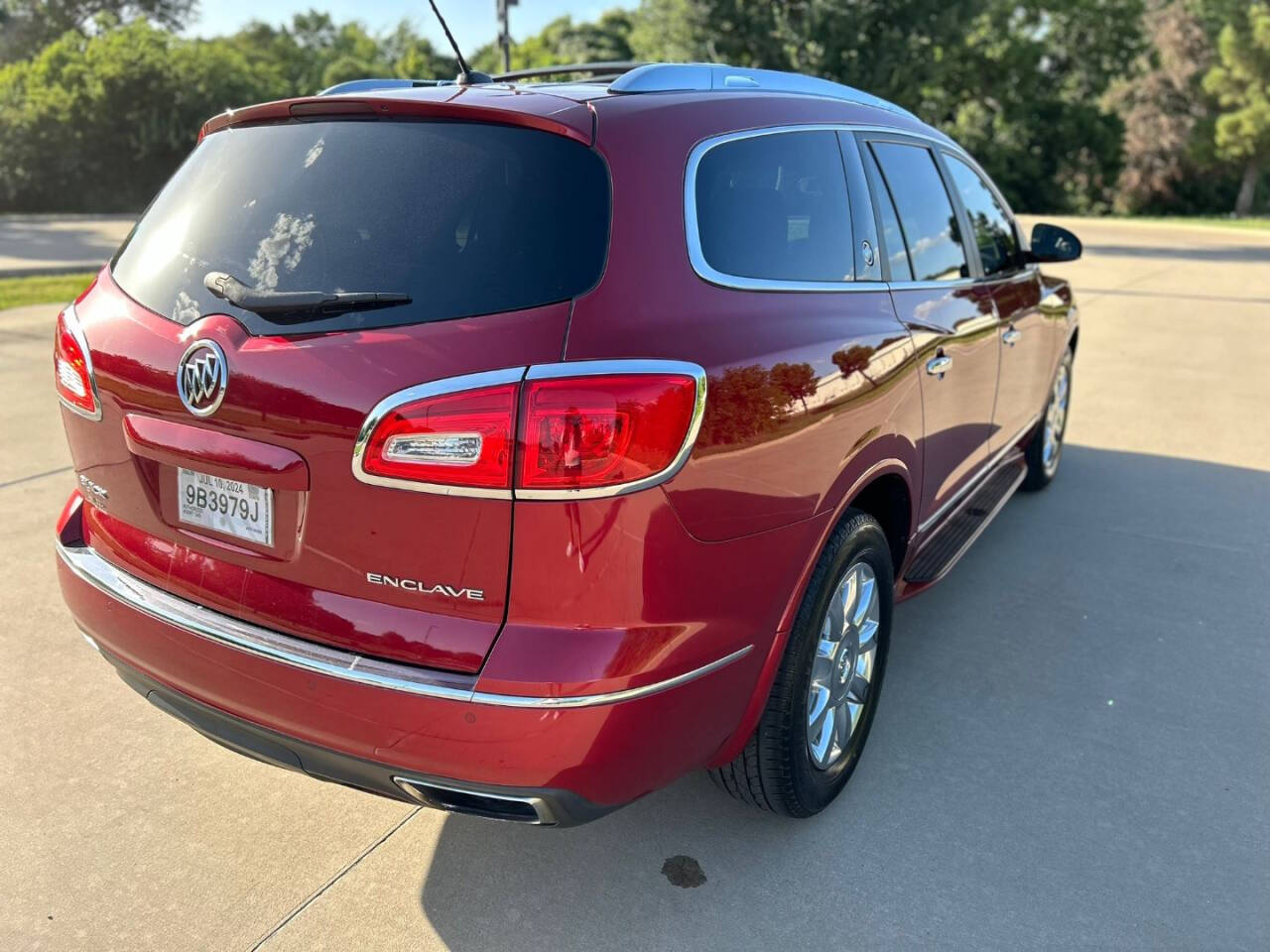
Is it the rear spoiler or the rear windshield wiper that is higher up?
the rear spoiler

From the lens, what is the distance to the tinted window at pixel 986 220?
4.16m

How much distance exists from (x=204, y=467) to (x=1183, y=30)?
171 ft

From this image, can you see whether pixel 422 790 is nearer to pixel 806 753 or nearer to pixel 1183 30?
pixel 806 753

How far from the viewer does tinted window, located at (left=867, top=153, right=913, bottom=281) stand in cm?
319

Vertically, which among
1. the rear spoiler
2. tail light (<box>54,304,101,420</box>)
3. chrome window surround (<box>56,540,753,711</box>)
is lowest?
chrome window surround (<box>56,540,753,711</box>)

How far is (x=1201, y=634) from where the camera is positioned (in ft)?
13.1

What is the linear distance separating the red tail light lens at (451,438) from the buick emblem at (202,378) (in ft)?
1.30

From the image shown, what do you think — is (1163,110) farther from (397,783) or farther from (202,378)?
(397,783)

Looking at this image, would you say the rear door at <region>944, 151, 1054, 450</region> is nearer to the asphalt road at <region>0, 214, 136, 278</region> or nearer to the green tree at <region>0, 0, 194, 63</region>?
the asphalt road at <region>0, 214, 136, 278</region>

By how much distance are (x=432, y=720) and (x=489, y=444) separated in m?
0.54

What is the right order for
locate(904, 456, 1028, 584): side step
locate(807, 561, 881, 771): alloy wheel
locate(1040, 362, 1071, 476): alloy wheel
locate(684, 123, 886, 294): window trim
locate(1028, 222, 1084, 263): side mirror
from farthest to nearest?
locate(1040, 362, 1071, 476): alloy wheel
locate(1028, 222, 1084, 263): side mirror
locate(904, 456, 1028, 584): side step
locate(807, 561, 881, 771): alloy wheel
locate(684, 123, 886, 294): window trim

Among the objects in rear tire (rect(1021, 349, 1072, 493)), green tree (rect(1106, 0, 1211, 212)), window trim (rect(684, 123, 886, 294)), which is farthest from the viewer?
green tree (rect(1106, 0, 1211, 212))

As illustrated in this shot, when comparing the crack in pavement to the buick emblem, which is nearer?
the buick emblem

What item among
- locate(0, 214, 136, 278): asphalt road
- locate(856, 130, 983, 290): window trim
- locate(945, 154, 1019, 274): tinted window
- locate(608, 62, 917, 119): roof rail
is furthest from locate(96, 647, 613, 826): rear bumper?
locate(0, 214, 136, 278): asphalt road
